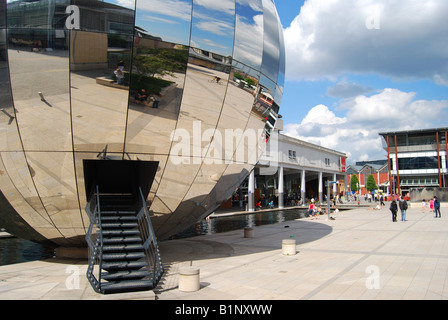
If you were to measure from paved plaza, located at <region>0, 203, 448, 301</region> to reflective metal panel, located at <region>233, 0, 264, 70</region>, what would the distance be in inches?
221

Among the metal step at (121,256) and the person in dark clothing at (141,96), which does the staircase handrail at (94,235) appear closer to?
the metal step at (121,256)

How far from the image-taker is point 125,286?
25.4 feet

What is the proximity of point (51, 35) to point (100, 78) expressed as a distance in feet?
4.08

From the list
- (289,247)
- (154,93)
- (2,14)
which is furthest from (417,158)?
(2,14)

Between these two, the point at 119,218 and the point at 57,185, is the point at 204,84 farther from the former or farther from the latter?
the point at 57,185

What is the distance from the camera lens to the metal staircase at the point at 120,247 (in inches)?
311

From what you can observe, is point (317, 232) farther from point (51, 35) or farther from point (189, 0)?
point (51, 35)

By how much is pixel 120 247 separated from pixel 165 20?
5.24 meters

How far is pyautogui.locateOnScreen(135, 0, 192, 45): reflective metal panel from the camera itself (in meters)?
8.05

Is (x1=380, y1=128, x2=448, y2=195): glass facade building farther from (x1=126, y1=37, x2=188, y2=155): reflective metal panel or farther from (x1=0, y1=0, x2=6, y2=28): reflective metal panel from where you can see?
(x1=0, y1=0, x2=6, y2=28): reflective metal panel

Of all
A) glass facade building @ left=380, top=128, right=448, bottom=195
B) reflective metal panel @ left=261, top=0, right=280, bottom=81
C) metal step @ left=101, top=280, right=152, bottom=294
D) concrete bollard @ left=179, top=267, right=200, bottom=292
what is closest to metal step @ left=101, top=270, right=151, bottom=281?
metal step @ left=101, top=280, right=152, bottom=294

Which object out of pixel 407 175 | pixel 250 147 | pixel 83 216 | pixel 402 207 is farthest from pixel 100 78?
pixel 407 175

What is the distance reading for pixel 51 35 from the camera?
7672mm

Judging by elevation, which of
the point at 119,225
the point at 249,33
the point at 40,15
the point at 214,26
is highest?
the point at 249,33
